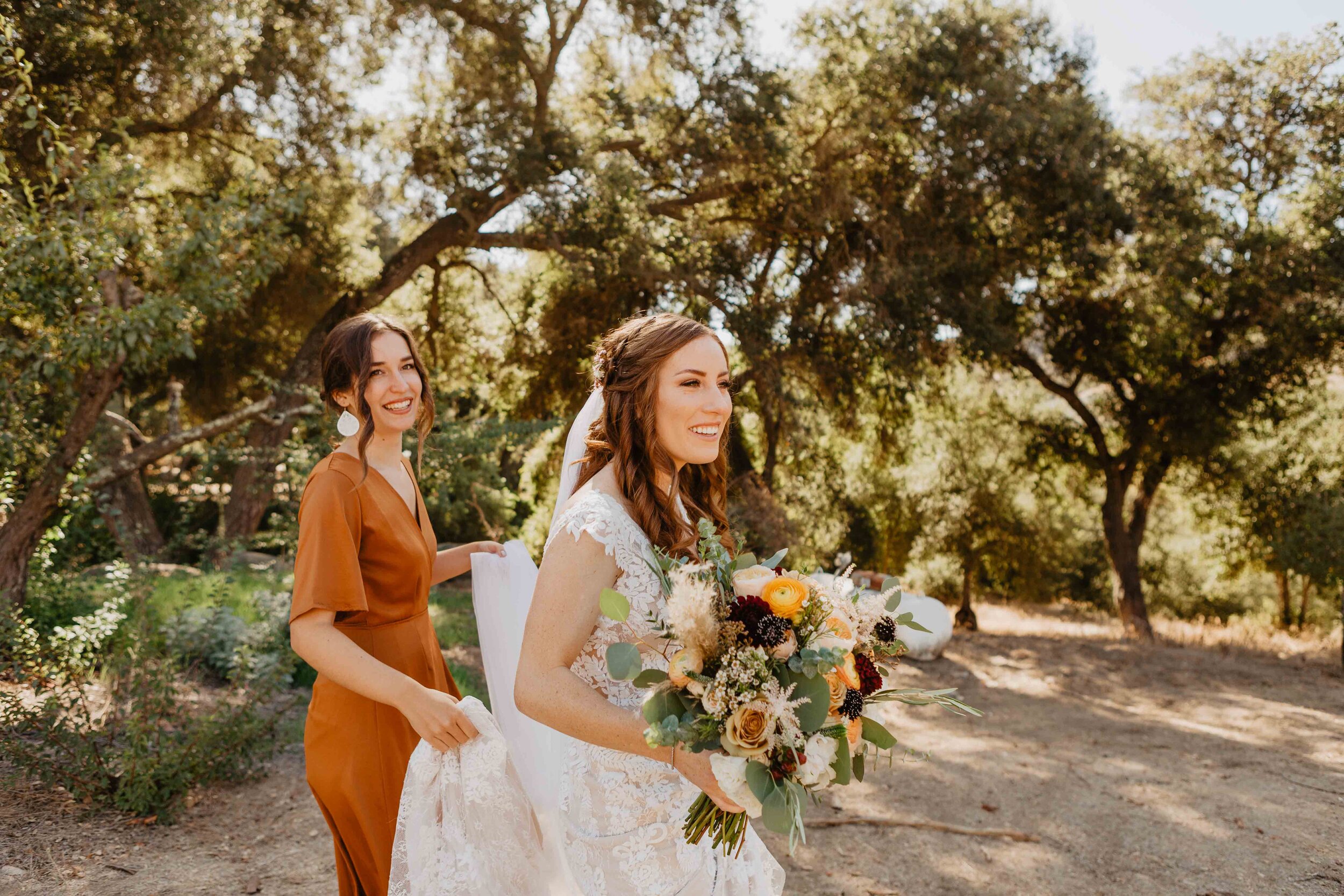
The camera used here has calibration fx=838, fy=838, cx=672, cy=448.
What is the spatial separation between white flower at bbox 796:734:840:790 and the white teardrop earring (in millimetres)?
1769

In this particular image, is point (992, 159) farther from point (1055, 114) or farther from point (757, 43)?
point (757, 43)

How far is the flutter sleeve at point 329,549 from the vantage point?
2303 mm

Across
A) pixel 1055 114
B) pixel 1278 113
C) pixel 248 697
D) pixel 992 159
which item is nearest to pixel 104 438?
pixel 248 697

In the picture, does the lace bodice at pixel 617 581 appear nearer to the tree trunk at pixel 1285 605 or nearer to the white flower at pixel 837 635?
the white flower at pixel 837 635

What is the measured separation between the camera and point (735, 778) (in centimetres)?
162

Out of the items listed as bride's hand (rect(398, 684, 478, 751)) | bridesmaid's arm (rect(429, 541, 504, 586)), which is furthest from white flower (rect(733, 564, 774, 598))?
bridesmaid's arm (rect(429, 541, 504, 586))

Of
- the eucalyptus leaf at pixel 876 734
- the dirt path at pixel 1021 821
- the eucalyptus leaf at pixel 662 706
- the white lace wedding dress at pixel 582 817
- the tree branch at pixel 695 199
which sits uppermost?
the tree branch at pixel 695 199

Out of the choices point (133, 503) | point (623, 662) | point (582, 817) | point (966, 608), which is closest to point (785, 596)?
point (623, 662)

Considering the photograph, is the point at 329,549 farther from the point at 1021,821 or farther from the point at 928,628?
the point at 928,628

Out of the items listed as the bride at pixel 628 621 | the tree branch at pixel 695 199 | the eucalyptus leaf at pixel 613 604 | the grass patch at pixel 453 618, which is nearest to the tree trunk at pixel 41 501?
the grass patch at pixel 453 618

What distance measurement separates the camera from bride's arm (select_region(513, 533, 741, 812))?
1783 mm

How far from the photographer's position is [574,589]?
190cm

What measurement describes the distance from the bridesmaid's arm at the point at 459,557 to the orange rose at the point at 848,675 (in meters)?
1.57

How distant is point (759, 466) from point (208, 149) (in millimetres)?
9605
